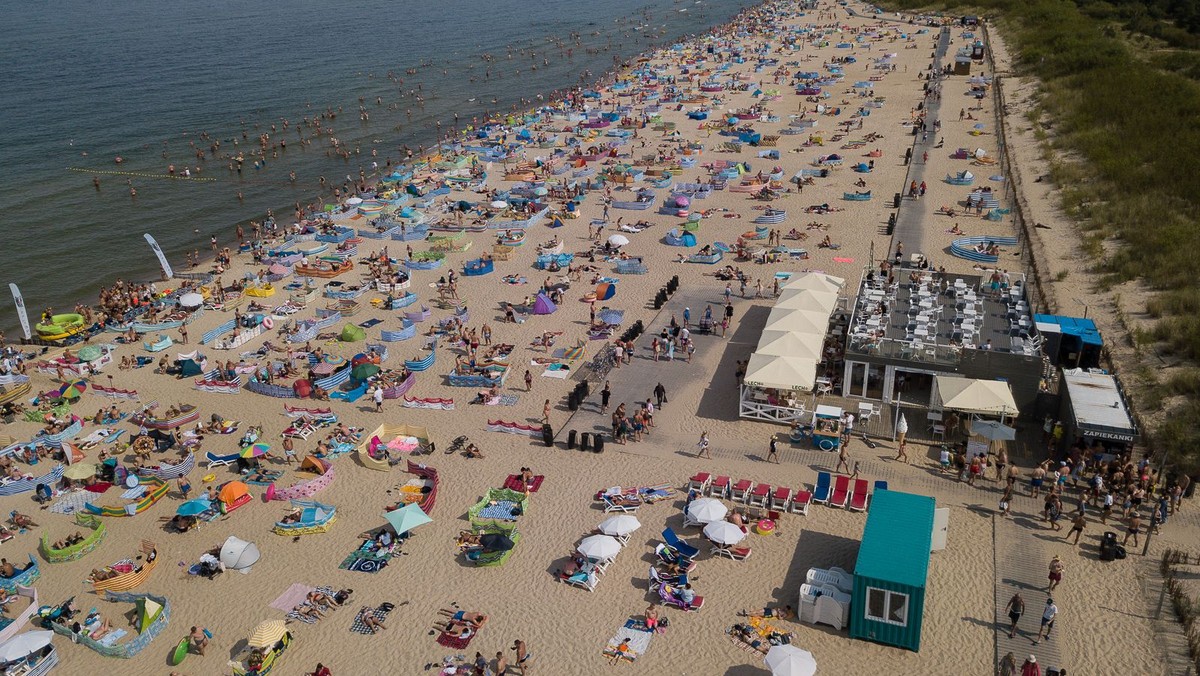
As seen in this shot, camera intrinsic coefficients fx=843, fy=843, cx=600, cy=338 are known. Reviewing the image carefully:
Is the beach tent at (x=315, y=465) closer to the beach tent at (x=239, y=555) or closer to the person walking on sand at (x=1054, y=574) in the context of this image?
the beach tent at (x=239, y=555)

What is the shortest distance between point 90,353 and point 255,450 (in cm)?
1079

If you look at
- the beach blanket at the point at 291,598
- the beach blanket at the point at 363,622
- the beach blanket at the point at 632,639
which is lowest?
the beach blanket at the point at 632,639

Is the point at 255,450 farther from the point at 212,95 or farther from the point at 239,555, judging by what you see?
the point at 212,95

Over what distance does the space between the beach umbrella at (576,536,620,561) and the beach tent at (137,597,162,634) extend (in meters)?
8.68

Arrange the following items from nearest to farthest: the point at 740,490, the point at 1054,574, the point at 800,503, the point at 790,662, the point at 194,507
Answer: the point at 790,662, the point at 1054,574, the point at 800,503, the point at 740,490, the point at 194,507

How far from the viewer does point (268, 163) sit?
5788 centimetres

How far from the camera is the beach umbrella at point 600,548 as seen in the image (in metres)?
17.6

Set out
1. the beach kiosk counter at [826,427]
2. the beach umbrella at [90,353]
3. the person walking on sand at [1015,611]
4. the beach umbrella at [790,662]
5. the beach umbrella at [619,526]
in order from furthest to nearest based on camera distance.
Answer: the beach umbrella at [90,353] < the beach kiosk counter at [826,427] < the beach umbrella at [619,526] < the person walking on sand at [1015,611] < the beach umbrella at [790,662]

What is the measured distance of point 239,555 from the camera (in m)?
18.5

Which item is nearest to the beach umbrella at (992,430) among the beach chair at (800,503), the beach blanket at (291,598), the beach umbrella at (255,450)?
the beach chair at (800,503)

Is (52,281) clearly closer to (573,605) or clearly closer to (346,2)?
(573,605)

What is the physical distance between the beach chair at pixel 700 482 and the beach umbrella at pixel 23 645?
1360 centimetres

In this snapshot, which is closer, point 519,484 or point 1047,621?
point 1047,621

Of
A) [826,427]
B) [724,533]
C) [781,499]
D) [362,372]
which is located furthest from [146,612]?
[826,427]
